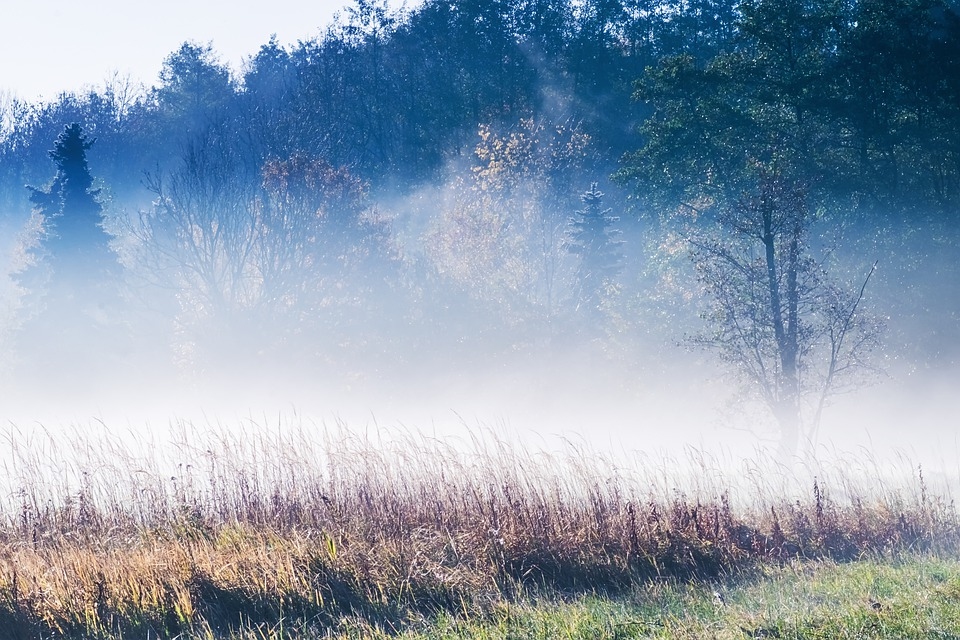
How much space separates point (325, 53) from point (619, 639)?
69.3 m

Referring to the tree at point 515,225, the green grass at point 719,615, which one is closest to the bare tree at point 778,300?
the green grass at point 719,615

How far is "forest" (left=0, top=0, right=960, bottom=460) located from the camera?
1267 inches

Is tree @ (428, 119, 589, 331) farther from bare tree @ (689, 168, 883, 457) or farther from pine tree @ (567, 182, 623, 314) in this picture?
bare tree @ (689, 168, 883, 457)

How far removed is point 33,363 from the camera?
1686 inches

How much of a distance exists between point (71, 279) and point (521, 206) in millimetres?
22947

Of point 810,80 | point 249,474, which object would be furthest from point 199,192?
point 249,474

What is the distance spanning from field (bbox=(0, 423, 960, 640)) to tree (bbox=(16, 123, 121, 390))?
33690 mm

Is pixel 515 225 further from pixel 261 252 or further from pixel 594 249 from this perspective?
pixel 261 252

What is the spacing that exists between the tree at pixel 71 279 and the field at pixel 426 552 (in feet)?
111

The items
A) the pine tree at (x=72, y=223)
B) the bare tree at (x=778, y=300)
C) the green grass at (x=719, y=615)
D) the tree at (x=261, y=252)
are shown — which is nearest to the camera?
the green grass at (x=719, y=615)

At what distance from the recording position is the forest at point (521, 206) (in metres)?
32.2

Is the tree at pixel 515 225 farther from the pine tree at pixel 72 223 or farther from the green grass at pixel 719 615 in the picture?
the green grass at pixel 719 615

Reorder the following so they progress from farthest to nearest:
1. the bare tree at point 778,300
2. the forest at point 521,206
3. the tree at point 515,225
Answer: the tree at point 515,225
the forest at point 521,206
the bare tree at point 778,300

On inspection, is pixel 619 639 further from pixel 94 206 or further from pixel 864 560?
pixel 94 206
